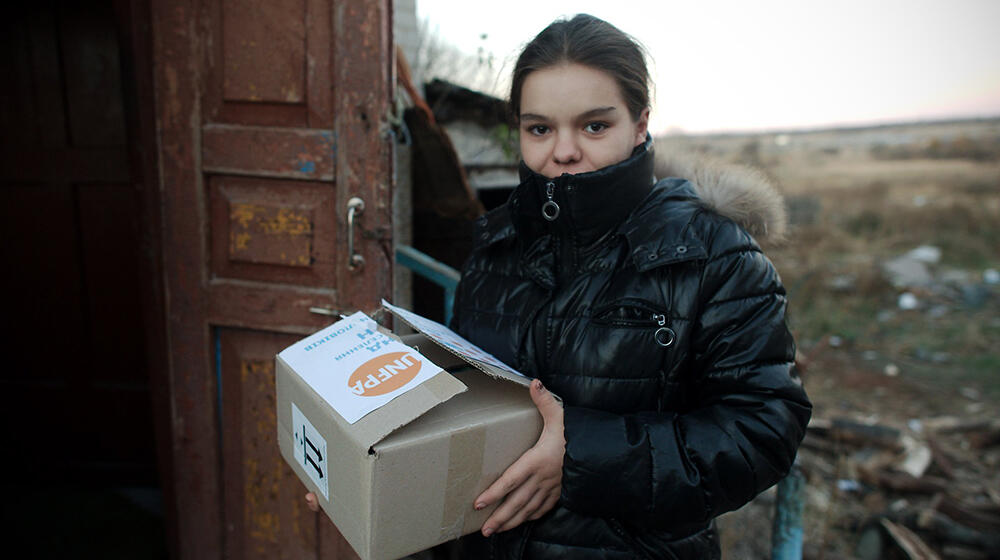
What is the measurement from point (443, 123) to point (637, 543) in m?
3.07

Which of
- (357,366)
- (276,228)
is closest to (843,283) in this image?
(276,228)

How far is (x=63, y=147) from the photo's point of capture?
322 cm

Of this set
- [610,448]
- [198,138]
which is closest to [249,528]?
[198,138]

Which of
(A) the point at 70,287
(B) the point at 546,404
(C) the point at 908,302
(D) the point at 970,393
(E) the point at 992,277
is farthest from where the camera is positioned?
(E) the point at 992,277

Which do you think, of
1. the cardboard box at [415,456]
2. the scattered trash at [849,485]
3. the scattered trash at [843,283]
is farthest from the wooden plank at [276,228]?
the scattered trash at [843,283]

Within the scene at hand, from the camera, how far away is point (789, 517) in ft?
5.75

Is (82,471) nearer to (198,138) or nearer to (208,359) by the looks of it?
(208,359)

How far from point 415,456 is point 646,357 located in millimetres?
456

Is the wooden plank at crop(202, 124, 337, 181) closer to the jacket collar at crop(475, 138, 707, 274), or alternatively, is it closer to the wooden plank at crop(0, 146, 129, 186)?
the jacket collar at crop(475, 138, 707, 274)

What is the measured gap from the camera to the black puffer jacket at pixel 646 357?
1009 mm

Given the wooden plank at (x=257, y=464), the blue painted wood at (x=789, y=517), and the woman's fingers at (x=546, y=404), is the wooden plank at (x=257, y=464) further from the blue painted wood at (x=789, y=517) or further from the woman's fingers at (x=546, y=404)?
the blue painted wood at (x=789, y=517)

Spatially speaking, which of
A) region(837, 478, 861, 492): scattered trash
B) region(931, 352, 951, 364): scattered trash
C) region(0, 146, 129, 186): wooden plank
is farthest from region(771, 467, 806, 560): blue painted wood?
region(931, 352, 951, 364): scattered trash

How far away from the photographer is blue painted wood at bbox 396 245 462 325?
2.47 meters

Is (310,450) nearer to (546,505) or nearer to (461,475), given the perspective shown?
(461,475)
